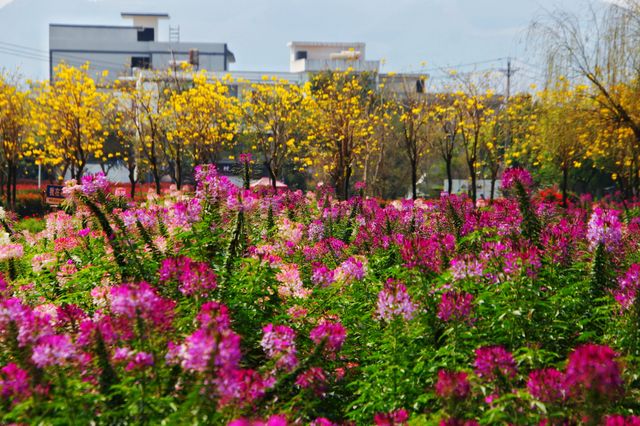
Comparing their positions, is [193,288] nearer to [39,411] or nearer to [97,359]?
[97,359]

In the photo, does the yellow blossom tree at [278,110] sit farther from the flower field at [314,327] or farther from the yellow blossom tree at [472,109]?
the flower field at [314,327]

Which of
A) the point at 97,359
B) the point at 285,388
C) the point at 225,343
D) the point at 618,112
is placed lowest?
the point at 285,388

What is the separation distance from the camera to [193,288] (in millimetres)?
3652

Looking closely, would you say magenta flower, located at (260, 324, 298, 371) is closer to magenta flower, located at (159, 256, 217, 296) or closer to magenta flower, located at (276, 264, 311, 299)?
magenta flower, located at (159, 256, 217, 296)

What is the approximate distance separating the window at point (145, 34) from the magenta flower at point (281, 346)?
88613mm

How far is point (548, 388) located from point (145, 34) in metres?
89.5

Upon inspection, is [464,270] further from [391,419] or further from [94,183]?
[94,183]

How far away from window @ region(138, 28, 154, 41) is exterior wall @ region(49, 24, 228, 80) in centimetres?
52

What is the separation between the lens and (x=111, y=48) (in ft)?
283

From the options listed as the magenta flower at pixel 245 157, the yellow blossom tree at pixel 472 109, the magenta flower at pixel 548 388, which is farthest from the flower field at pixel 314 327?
the yellow blossom tree at pixel 472 109

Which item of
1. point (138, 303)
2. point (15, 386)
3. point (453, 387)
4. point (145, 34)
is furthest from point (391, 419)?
point (145, 34)

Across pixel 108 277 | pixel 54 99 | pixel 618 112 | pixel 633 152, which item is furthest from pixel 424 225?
pixel 54 99

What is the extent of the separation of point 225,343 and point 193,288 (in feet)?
3.36

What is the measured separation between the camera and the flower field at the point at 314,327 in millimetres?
2855
